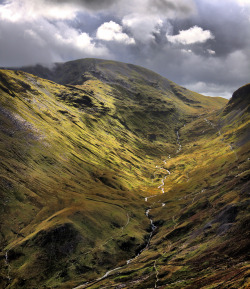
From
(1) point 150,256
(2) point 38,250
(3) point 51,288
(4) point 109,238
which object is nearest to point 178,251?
(1) point 150,256

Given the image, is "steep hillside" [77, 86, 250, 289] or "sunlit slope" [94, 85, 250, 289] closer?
"sunlit slope" [94, 85, 250, 289]

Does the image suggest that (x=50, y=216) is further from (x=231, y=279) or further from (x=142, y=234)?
(x=231, y=279)

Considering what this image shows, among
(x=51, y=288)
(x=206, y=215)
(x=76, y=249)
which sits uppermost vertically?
(x=206, y=215)

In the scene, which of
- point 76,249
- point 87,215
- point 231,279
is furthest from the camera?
point 87,215

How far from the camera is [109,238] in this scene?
174m

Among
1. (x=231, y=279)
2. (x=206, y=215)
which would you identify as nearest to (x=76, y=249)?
(x=206, y=215)

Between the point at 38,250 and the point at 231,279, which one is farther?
the point at 38,250

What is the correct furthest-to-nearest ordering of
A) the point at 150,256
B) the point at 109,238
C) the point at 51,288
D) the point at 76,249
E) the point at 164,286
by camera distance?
the point at 109,238, the point at 76,249, the point at 150,256, the point at 51,288, the point at 164,286

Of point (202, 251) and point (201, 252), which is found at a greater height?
point (202, 251)

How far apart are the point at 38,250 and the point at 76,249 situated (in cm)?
2123

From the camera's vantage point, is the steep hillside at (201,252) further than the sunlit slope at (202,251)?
Yes

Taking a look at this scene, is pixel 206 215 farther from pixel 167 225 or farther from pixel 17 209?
pixel 17 209

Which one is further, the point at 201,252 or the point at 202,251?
the point at 202,251

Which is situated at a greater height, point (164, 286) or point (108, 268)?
point (164, 286)
